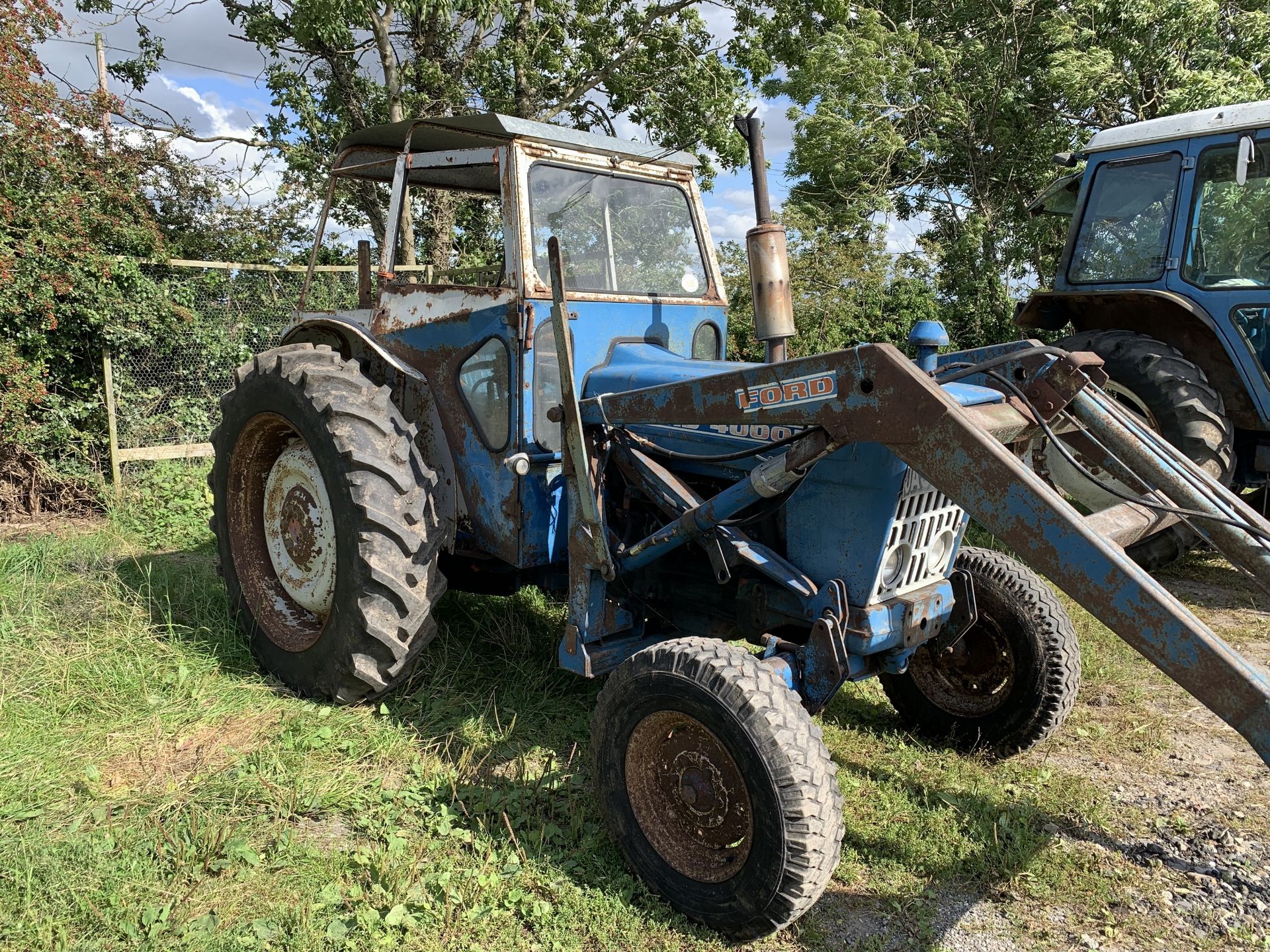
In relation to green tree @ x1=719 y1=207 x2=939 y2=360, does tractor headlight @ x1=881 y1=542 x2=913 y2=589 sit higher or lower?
lower

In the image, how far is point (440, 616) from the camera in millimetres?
4480

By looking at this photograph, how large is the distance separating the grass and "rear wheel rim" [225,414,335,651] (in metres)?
0.26

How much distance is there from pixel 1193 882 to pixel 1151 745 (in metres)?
0.98

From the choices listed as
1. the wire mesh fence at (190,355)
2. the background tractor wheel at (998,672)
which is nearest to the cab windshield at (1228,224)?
the background tractor wheel at (998,672)

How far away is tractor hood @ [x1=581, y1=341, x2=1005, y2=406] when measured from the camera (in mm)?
2857

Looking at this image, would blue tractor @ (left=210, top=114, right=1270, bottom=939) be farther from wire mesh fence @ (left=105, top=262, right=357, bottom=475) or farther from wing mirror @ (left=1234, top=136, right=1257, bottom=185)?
wire mesh fence @ (left=105, top=262, right=357, bottom=475)

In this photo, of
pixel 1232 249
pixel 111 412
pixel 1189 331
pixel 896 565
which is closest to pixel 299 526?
pixel 896 565

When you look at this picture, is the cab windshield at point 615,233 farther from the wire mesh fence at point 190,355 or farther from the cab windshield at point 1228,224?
the cab windshield at point 1228,224

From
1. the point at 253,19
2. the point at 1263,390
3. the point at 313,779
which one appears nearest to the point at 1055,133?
the point at 1263,390

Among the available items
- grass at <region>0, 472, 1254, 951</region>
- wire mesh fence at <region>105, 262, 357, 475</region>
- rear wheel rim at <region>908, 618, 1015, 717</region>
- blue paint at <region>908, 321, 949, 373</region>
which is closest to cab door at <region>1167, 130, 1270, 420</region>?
grass at <region>0, 472, 1254, 951</region>

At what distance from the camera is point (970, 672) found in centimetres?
361

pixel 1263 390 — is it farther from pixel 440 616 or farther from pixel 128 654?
pixel 128 654

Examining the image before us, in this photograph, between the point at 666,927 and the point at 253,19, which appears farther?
the point at 253,19

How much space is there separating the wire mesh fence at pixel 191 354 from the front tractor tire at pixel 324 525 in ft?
11.5
